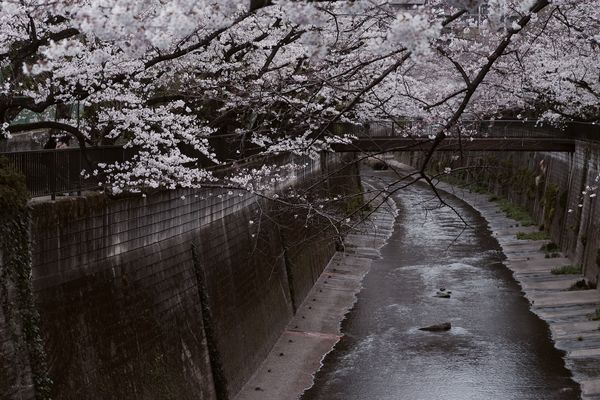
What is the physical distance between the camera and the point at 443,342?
77.9 ft

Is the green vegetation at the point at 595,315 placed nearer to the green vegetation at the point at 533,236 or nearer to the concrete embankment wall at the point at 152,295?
the concrete embankment wall at the point at 152,295

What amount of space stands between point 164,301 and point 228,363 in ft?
10.4

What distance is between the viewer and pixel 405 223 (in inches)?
1893

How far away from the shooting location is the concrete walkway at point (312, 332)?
66.8 ft

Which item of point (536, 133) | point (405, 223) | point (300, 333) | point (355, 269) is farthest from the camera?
point (405, 223)

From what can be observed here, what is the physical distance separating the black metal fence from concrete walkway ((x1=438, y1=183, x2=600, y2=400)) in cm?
641

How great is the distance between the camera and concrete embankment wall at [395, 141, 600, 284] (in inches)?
1242

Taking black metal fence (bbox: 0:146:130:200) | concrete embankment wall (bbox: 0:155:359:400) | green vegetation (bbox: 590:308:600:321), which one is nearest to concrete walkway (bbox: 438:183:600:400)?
green vegetation (bbox: 590:308:600:321)

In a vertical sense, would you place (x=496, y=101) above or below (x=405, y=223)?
above

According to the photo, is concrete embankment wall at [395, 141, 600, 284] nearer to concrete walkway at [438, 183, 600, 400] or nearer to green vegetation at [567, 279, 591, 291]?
green vegetation at [567, 279, 591, 291]

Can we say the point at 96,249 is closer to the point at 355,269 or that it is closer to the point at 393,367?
the point at 393,367

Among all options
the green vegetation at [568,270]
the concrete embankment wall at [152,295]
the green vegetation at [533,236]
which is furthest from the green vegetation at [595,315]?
the green vegetation at [533,236]

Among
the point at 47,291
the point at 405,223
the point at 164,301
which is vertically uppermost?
the point at 47,291

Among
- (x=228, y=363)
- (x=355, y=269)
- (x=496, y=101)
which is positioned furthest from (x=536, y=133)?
(x=228, y=363)
